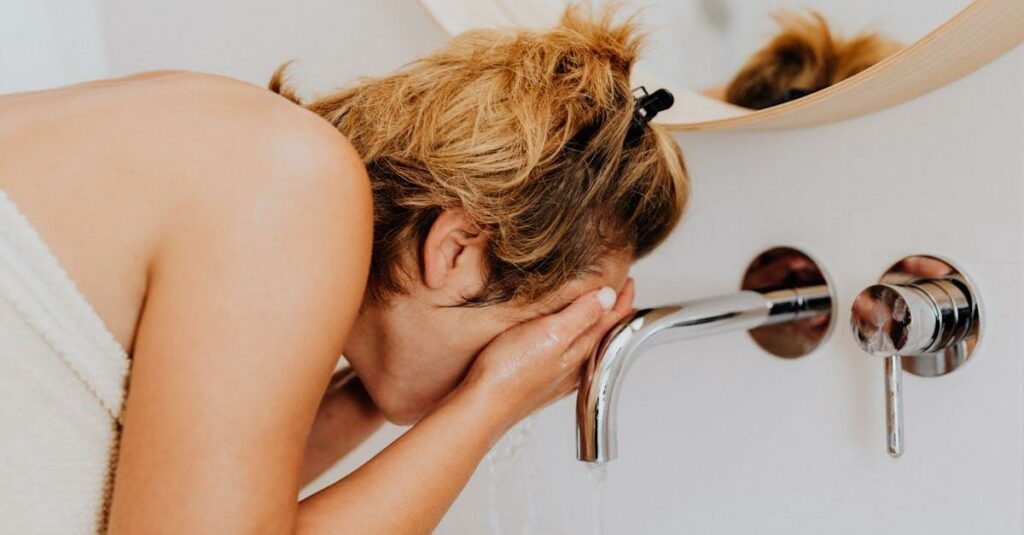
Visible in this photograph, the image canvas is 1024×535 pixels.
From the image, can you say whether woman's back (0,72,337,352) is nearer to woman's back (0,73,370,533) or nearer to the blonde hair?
woman's back (0,73,370,533)

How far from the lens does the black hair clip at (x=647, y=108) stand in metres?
0.80

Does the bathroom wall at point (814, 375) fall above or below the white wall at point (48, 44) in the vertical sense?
below

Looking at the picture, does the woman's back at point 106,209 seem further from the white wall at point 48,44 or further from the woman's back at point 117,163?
the white wall at point 48,44

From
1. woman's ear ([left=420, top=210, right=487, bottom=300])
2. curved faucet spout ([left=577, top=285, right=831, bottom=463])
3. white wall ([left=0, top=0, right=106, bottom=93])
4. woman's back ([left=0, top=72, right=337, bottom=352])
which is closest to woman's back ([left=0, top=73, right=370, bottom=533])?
woman's back ([left=0, top=72, right=337, bottom=352])

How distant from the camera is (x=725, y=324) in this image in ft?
2.67

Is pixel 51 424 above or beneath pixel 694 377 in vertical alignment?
above

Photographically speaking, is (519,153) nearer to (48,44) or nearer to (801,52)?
(801,52)

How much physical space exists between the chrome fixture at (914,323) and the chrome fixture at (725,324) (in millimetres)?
73

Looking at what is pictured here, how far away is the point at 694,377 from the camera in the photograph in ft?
3.33

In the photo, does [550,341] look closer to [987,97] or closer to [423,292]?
[423,292]

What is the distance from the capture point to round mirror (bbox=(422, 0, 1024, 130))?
700 millimetres

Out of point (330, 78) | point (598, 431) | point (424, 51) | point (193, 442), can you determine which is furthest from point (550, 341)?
point (330, 78)

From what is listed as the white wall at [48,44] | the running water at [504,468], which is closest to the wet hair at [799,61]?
the running water at [504,468]

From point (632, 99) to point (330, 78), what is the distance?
1.85ft
